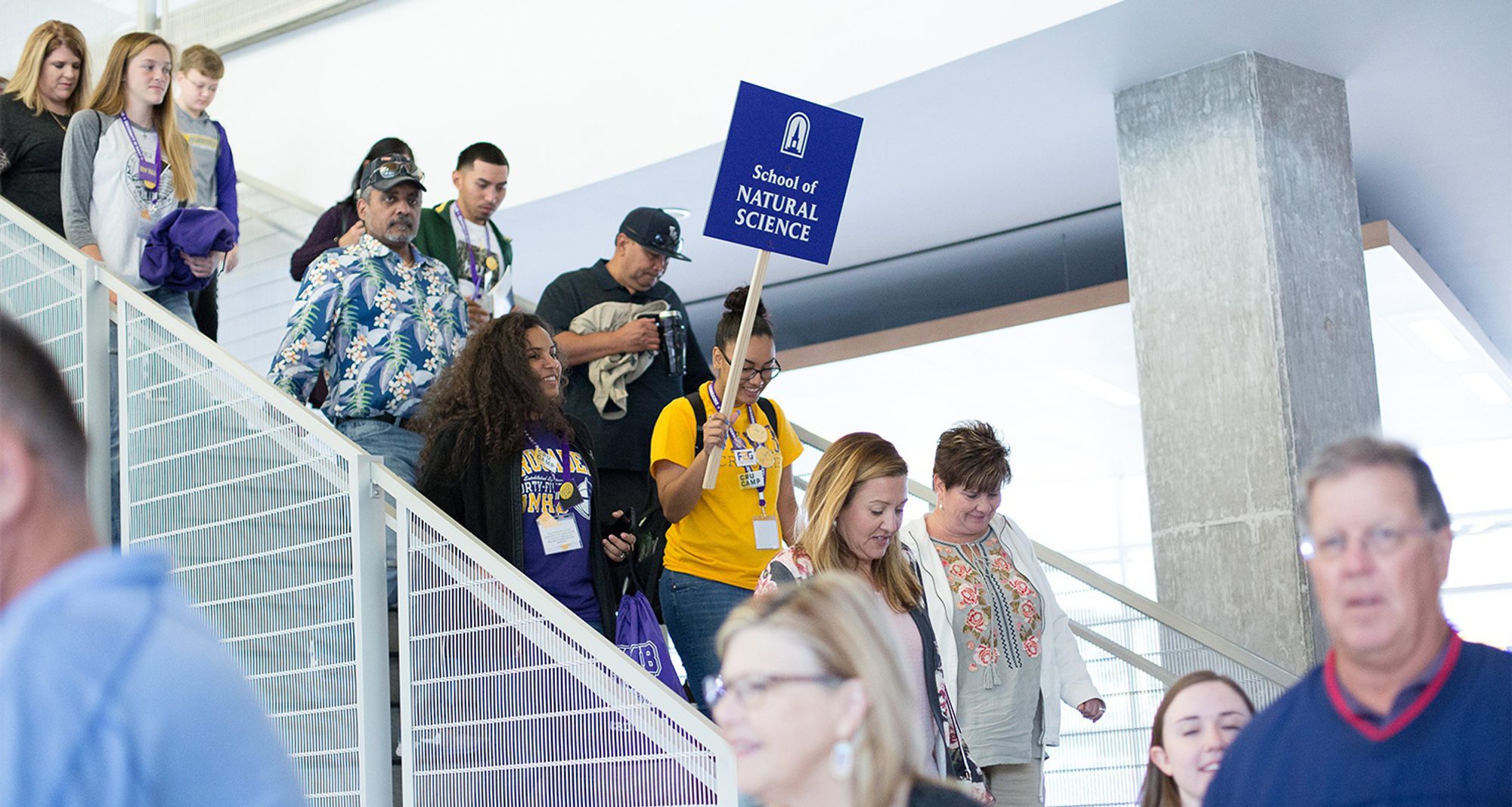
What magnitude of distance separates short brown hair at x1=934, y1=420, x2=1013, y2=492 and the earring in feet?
7.37

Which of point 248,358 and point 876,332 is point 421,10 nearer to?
point 248,358

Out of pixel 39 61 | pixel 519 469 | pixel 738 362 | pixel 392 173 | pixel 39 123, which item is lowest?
pixel 519 469

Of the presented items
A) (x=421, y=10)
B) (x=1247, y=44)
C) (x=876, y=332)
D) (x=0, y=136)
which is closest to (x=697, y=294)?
(x=876, y=332)

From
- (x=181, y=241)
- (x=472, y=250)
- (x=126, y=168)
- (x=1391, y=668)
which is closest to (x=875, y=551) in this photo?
(x=1391, y=668)

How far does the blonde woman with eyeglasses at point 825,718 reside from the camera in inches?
70.9

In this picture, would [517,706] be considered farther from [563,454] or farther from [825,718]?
[825,718]

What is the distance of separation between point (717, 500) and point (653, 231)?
36.6 inches

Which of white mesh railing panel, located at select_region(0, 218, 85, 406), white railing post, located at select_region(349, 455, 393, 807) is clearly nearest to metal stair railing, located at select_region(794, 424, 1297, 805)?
white railing post, located at select_region(349, 455, 393, 807)

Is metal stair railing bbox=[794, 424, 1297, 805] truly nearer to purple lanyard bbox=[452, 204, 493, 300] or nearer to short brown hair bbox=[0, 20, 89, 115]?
purple lanyard bbox=[452, 204, 493, 300]

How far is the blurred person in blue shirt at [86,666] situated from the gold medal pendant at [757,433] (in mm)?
3297

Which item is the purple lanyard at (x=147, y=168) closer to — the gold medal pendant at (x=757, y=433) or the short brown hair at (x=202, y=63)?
the short brown hair at (x=202, y=63)

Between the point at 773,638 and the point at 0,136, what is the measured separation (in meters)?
4.33

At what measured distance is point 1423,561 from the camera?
1580 mm

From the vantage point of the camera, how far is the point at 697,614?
14.3 ft
